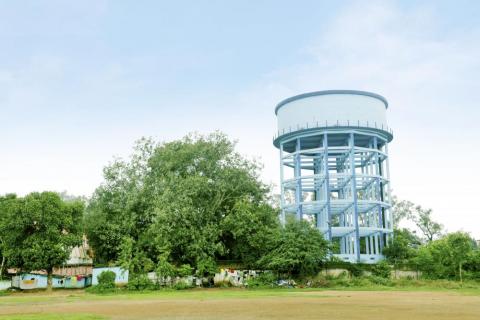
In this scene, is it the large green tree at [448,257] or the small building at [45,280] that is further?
the small building at [45,280]

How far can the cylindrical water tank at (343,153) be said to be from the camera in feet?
189

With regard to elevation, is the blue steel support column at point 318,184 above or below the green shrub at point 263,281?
above

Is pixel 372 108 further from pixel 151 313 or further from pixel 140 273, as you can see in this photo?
pixel 151 313

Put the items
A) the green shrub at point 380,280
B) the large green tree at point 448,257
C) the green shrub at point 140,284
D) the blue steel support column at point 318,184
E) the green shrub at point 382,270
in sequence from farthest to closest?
the blue steel support column at point 318,184 → the green shrub at point 382,270 → the large green tree at point 448,257 → the green shrub at point 380,280 → the green shrub at point 140,284

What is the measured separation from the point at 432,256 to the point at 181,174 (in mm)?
25227

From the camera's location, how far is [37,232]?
157ft

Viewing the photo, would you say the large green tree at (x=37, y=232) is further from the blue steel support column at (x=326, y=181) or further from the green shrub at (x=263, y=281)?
the blue steel support column at (x=326, y=181)

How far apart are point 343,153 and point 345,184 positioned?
4066mm

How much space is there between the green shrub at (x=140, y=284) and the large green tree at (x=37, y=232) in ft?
23.7

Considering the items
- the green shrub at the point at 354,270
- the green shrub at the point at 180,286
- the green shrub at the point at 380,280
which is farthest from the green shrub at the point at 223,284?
the green shrub at the point at 380,280

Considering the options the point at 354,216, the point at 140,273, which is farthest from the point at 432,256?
the point at 140,273

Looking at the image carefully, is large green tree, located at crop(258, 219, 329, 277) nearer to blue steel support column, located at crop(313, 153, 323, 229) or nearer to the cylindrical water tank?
the cylindrical water tank

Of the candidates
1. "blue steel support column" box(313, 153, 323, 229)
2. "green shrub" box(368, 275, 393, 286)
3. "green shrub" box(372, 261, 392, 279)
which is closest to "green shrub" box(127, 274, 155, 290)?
"green shrub" box(368, 275, 393, 286)

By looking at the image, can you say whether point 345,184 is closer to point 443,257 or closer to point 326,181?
point 326,181
